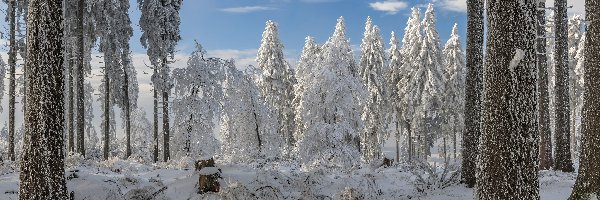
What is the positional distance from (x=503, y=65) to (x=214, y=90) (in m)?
17.3

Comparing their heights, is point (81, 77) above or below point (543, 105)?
above

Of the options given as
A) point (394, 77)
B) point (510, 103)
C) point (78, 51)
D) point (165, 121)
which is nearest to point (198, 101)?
point (165, 121)

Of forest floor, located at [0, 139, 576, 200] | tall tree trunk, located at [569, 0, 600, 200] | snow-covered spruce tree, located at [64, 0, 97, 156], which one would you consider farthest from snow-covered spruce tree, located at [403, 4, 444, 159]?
tall tree trunk, located at [569, 0, 600, 200]

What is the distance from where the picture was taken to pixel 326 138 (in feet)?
74.7

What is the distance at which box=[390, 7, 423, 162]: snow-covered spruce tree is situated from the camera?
42531mm

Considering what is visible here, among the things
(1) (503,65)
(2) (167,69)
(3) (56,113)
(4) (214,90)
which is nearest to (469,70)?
(1) (503,65)

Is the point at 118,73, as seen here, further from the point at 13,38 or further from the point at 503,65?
the point at 503,65

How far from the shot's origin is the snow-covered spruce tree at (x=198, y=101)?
2264 cm

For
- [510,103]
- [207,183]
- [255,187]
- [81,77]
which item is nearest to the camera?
[510,103]

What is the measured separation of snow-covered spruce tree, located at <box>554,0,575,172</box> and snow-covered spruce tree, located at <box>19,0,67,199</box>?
15070 mm

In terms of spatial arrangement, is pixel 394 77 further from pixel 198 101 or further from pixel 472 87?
pixel 472 87

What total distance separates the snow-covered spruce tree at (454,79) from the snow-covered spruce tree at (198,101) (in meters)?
26.1

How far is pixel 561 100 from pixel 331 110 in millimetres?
9464

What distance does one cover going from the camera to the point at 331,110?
909 inches
